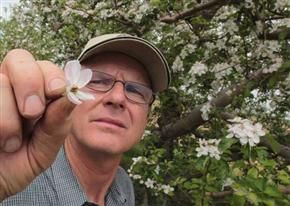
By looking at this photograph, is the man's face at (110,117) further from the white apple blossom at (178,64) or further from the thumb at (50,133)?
the white apple blossom at (178,64)

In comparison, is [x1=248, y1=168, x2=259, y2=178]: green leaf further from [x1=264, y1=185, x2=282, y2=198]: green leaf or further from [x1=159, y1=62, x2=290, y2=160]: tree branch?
[x1=159, y1=62, x2=290, y2=160]: tree branch

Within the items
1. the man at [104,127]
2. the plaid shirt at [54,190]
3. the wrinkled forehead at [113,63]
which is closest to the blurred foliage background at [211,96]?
the man at [104,127]

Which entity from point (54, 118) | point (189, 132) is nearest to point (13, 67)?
point (54, 118)

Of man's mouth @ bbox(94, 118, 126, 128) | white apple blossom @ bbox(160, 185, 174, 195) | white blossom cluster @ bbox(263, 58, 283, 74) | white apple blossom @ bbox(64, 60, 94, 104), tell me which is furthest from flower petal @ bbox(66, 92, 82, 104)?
white apple blossom @ bbox(160, 185, 174, 195)

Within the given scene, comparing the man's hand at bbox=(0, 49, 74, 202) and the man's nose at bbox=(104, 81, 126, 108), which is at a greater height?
the man's nose at bbox=(104, 81, 126, 108)

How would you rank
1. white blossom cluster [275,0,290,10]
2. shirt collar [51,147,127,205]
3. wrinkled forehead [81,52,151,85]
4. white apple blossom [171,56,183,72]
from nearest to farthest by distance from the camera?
shirt collar [51,147,127,205], wrinkled forehead [81,52,151,85], white blossom cluster [275,0,290,10], white apple blossom [171,56,183,72]

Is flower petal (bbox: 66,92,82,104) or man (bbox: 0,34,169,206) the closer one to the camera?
flower petal (bbox: 66,92,82,104)

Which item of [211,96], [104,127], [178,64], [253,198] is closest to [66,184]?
[104,127]
